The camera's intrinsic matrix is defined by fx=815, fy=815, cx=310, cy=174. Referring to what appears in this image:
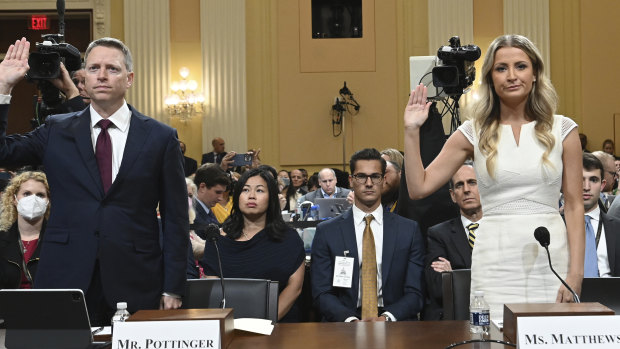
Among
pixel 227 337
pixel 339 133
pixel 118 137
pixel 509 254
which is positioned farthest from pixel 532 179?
pixel 339 133

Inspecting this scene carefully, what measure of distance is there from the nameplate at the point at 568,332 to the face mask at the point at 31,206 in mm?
3068

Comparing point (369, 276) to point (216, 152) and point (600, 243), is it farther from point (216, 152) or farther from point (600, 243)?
point (216, 152)

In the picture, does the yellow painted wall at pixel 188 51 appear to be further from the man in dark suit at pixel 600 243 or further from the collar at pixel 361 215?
the man in dark suit at pixel 600 243

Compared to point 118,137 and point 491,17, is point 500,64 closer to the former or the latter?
point 118,137

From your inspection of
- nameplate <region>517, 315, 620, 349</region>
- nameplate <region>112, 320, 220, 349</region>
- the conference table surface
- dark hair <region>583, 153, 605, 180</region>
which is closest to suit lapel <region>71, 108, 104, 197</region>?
the conference table surface

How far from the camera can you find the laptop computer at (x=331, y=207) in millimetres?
6605

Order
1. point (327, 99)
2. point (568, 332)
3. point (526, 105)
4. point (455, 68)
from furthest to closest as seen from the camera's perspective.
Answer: point (327, 99) → point (455, 68) → point (526, 105) → point (568, 332)

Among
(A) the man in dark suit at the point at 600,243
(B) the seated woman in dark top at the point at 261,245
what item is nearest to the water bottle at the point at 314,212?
(B) the seated woman in dark top at the point at 261,245

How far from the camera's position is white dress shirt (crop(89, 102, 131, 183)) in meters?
2.77

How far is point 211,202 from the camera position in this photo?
611 centimetres

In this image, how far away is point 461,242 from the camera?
4.03 metres

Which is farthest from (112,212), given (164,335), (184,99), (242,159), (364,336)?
(184,99)

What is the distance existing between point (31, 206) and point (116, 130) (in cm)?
174

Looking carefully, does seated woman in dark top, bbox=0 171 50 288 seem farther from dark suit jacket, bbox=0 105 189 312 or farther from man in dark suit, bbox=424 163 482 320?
man in dark suit, bbox=424 163 482 320
